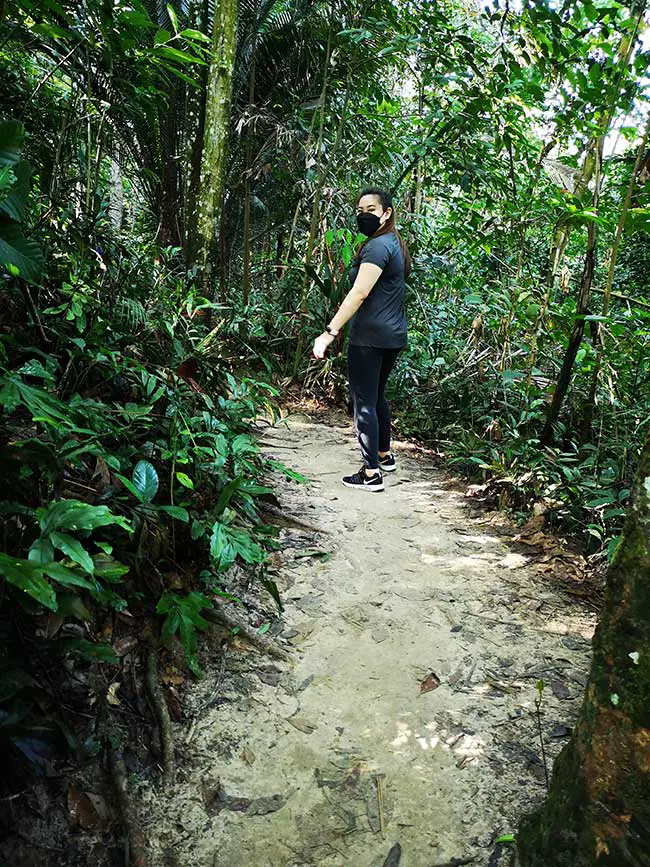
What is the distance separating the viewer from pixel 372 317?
375 cm

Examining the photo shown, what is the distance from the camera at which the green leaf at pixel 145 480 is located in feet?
6.53

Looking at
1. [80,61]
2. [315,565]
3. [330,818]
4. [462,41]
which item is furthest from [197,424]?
[462,41]

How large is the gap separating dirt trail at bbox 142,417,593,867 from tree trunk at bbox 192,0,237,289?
2.65 metres

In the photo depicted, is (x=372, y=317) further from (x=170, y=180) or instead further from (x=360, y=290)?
(x=170, y=180)

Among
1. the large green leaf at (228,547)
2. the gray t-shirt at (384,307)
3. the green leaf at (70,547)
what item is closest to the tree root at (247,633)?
the large green leaf at (228,547)

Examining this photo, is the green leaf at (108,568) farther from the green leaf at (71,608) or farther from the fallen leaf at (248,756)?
the fallen leaf at (248,756)

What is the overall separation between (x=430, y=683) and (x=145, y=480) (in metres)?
1.29

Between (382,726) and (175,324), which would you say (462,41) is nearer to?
(175,324)

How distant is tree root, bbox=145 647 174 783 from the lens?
1.76 m

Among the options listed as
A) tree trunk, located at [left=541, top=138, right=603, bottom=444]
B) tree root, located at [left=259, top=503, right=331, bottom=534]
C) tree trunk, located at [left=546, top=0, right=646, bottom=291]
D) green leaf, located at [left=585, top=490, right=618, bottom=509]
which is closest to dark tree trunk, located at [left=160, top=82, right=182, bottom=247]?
tree trunk, located at [left=546, top=0, right=646, bottom=291]

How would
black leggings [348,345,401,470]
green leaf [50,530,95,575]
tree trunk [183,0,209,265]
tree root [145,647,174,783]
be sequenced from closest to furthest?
1. green leaf [50,530,95,575]
2. tree root [145,647,174,783]
3. black leggings [348,345,401,470]
4. tree trunk [183,0,209,265]

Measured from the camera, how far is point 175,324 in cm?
300

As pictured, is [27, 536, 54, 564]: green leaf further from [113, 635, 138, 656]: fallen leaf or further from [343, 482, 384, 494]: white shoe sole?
[343, 482, 384, 494]: white shoe sole

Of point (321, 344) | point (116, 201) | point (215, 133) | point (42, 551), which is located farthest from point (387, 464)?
point (116, 201)
